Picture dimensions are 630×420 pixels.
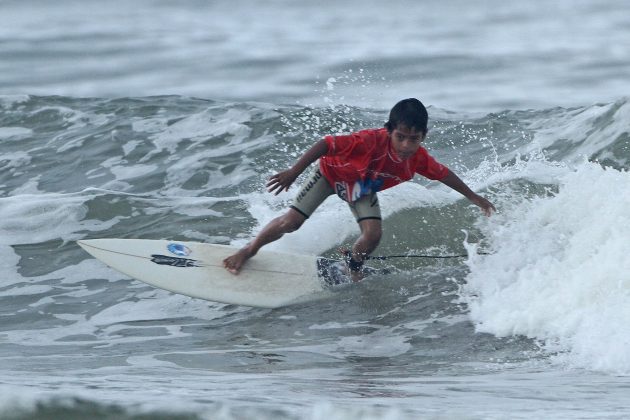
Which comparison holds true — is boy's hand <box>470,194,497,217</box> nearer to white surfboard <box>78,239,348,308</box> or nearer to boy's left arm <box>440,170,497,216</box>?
boy's left arm <box>440,170,497,216</box>

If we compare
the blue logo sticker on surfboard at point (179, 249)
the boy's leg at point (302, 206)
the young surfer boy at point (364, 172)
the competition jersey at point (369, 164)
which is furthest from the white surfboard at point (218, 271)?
the competition jersey at point (369, 164)

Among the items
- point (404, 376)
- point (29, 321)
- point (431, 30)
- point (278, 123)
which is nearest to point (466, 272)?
point (404, 376)

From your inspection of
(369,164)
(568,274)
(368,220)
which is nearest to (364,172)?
(369,164)

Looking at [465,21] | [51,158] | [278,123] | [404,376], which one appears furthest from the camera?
[465,21]

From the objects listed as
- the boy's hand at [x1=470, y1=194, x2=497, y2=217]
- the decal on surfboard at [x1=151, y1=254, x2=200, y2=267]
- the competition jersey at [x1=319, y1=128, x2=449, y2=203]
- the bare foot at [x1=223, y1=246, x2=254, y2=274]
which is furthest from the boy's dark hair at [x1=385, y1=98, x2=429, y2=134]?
the decal on surfboard at [x1=151, y1=254, x2=200, y2=267]

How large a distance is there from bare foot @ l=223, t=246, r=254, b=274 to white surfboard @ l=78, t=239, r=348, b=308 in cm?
4

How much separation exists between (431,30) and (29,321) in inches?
750

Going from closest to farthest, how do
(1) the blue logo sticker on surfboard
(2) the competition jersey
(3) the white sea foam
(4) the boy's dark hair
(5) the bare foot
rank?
(3) the white sea foam < (4) the boy's dark hair < (2) the competition jersey < (5) the bare foot < (1) the blue logo sticker on surfboard

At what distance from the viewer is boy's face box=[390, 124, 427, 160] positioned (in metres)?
7.08

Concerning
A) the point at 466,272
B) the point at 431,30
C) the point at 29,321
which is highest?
the point at 431,30

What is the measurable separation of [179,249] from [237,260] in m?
0.49

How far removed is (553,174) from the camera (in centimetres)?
1029

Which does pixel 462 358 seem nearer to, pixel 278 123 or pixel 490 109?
pixel 278 123

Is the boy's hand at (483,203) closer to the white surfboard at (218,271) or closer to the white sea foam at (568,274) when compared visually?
the white sea foam at (568,274)
